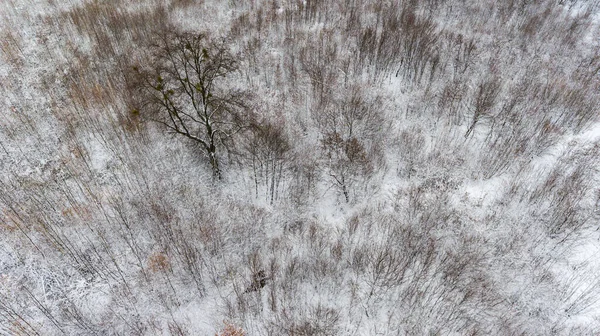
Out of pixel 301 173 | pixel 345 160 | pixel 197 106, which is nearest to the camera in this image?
pixel 301 173

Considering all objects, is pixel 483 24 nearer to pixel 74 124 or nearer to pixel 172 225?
pixel 172 225

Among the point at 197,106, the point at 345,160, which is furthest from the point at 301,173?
the point at 197,106

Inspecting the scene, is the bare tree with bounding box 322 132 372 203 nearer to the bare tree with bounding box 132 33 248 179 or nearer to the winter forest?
the winter forest

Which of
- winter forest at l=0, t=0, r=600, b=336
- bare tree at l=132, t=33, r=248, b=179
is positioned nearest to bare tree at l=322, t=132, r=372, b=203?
winter forest at l=0, t=0, r=600, b=336

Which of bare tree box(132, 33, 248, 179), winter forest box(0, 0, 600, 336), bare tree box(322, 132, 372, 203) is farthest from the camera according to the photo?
bare tree box(322, 132, 372, 203)

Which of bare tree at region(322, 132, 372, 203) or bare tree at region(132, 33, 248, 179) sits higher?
bare tree at region(132, 33, 248, 179)

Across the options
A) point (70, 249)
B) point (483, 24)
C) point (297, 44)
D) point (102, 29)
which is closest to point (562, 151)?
point (483, 24)

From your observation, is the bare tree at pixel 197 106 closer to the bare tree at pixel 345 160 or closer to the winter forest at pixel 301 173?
the winter forest at pixel 301 173

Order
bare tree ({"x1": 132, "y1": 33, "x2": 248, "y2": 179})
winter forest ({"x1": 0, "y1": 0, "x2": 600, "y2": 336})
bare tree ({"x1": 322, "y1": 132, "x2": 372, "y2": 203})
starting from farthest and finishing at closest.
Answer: bare tree ({"x1": 322, "y1": 132, "x2": 372, "y2": 203}) < bare tree ({"x1": 132, "y1": 33, "x2": 248, "y2": 179}) < winter forest ({"x1": 0, "y1": 0, "x2": 600, "y2": 336})

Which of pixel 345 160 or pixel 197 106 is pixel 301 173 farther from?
pixel 197 106
